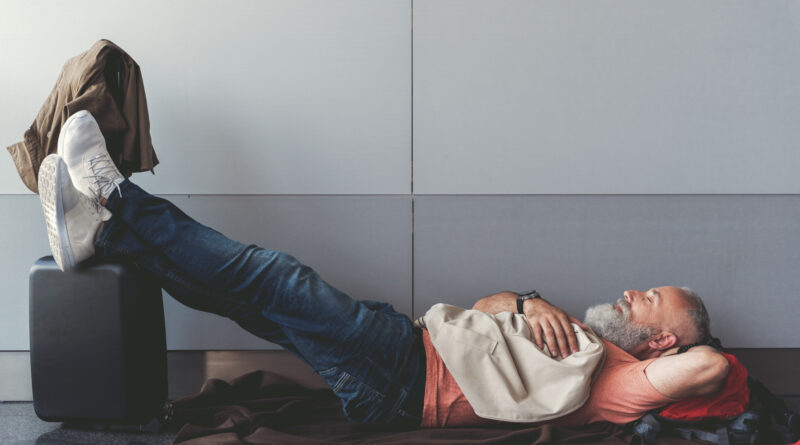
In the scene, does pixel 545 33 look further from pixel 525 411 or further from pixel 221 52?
pixel 525 411

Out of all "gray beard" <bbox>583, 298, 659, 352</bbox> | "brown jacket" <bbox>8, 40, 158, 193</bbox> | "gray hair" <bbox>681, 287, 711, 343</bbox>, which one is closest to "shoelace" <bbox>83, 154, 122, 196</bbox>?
"brown jacket" <bbox>8, 40, 158, 193</bbox>

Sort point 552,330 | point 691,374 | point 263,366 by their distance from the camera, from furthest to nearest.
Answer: point 263,366 → point 552,330 → point 691,374

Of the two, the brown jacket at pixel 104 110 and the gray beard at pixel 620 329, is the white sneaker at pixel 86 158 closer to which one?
the brown jacket at pixel 104 110

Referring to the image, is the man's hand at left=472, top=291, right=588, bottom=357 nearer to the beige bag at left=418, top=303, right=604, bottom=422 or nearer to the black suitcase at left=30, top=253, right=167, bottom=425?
the beige bag at left=418, top=303, right=604, bottom=422

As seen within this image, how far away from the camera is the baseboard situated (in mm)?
2502

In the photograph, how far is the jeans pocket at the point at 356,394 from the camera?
1801 mm

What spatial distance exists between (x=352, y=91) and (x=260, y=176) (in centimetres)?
55

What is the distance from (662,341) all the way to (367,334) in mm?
1024

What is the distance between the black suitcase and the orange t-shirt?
1020mm

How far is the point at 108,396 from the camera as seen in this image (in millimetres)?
1954

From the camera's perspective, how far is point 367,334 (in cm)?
179

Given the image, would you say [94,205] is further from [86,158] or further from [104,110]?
[104,110]

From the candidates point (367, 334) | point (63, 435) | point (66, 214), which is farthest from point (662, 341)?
point (63, 435)

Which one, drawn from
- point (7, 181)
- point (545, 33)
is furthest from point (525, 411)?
point (7, 181)
